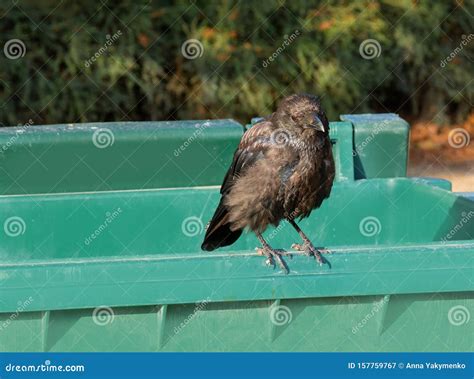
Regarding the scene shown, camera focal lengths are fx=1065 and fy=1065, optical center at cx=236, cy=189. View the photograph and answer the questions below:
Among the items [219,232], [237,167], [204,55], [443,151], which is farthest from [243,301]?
[443,151]

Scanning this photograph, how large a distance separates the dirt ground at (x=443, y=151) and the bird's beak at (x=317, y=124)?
542 centimetres

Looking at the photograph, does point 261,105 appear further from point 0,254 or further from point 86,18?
point 0,254

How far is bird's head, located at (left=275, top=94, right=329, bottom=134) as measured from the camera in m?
4.40

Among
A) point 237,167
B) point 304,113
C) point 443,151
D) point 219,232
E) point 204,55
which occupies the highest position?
point 204,55

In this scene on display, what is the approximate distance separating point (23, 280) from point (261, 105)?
6.80 meters

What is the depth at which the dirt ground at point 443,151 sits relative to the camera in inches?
390

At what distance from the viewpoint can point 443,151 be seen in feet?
34.7

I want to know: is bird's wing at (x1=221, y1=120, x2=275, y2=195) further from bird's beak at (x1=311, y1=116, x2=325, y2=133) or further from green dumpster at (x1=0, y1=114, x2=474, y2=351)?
green dumpster at (x1=0, y1=114, x2=474, y2=351)

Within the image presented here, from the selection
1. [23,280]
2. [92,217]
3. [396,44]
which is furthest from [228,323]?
[396,44]

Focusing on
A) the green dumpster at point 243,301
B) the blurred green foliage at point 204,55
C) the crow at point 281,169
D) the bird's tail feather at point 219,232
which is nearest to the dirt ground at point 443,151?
the blurred green foliage at point 204,55

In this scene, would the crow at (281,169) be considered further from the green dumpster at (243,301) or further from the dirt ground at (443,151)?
the dirt ground at (443,151)

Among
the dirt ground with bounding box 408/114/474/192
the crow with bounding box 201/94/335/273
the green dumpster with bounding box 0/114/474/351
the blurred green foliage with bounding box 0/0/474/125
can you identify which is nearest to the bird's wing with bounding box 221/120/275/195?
the crow with bounding box 201/94/335/273

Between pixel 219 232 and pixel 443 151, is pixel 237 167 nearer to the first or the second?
pixel 219 232

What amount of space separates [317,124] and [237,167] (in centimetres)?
43
